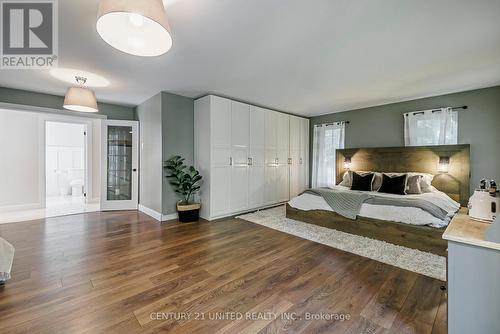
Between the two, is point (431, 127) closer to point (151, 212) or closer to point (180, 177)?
point (180, 177)

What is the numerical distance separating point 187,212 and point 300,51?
124 inches

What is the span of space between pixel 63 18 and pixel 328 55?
2728 millimetres

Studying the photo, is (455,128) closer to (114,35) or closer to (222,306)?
(222,306)

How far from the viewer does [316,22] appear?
1.96 m

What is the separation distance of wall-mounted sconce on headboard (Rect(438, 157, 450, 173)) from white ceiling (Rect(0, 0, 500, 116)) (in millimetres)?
1240

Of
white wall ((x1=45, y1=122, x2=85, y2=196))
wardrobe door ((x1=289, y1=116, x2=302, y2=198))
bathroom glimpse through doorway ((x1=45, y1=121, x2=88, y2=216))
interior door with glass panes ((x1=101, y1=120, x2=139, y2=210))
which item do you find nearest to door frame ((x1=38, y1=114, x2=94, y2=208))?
interior door with glass panes ((x1=101, y1=120, x2=139, y2=210))

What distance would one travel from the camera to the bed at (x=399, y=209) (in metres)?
2.69

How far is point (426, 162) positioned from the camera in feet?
13.5

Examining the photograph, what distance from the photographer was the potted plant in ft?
12.8

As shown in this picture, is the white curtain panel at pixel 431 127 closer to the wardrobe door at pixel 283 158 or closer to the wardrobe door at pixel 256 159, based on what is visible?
the wardrobe door at pixel 283 158

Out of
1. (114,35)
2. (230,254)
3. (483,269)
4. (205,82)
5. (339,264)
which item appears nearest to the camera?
(483,269)

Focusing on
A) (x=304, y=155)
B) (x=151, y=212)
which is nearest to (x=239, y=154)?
(x=151, y=212)

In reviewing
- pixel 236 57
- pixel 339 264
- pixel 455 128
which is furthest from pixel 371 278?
pixel 455 128

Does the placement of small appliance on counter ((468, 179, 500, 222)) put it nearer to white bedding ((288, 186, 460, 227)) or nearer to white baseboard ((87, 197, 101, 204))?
white bedding ((288, 186, 460, 227))
